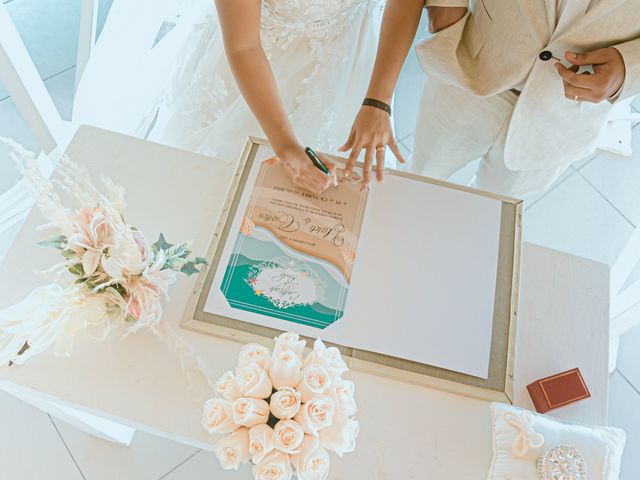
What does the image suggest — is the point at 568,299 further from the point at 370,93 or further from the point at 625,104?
the point at 625,104

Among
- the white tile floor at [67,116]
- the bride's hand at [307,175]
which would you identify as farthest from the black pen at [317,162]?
the white tile floor at [67,116]

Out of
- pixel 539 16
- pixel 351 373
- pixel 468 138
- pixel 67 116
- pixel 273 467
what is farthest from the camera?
Result: pixel 67 116

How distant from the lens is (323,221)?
92 centimetres

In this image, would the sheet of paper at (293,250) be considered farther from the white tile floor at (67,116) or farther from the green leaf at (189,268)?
the white tile floor at (67,116)

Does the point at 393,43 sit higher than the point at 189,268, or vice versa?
the point at 393,43

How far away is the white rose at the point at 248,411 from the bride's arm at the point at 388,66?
0.58m

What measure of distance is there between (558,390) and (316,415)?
1.42ft

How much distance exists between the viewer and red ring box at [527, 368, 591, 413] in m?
0.79

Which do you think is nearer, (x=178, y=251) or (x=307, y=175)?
(x=178, y=251)

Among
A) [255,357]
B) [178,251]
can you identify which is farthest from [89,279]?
[255,357]

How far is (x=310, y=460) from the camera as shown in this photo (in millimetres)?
589

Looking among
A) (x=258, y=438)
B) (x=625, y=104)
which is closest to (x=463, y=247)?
(x=258, y=438)

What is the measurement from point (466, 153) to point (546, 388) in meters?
0.71

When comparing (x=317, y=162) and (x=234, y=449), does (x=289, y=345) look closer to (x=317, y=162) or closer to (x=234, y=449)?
(x=234, y=449)
